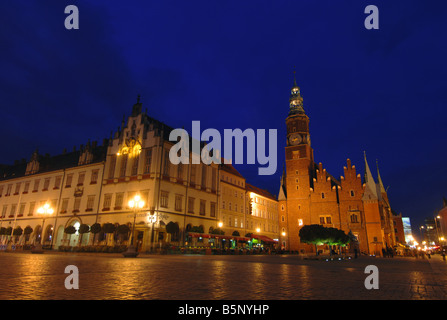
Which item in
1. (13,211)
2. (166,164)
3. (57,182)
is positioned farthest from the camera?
(13,211)

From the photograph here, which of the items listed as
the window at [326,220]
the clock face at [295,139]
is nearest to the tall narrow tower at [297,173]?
the clock face at [295,139]

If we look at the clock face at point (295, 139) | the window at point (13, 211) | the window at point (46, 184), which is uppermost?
the clock face at point (295, 139)

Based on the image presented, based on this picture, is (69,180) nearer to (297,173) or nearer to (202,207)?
(202,207)

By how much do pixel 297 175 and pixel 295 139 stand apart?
8974 mm

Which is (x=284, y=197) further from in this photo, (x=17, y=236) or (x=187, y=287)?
(x=187, y=287)

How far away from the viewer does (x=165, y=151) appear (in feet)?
138

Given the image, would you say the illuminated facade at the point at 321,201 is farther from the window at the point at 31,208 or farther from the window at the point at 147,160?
the window at the point at 31,208

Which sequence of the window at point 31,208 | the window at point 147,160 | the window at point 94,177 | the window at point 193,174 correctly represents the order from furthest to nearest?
the window at point 31,208 → the window at point 94,177 → the window at point 193,174 → the window at point 147,160

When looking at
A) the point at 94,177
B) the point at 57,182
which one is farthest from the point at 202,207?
the point at 57,182

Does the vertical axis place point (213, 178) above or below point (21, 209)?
above

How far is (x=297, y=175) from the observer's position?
67.2m

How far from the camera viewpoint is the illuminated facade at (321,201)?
57.2 meters

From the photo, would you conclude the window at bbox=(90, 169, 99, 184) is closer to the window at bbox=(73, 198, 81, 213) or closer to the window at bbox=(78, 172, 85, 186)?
the window at bbox=(78, 172, 85, 186)
